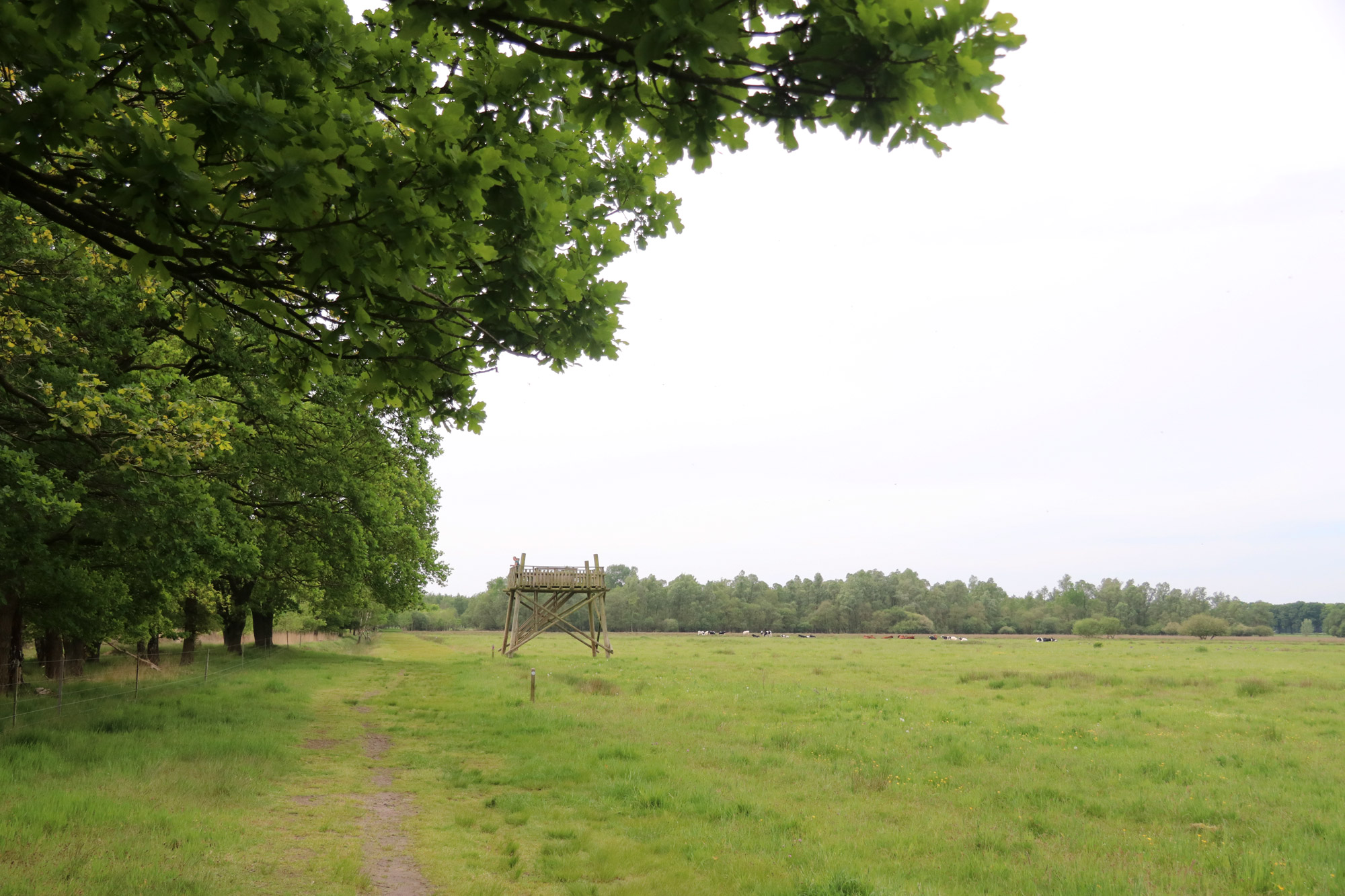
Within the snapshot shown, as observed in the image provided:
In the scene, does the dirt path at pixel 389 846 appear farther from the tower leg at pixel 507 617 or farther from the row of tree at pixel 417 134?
the tower leg at pixel 507 617

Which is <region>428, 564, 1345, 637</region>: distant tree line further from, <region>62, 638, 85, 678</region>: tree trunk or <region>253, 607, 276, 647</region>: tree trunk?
<region>62, 638, 85, 678</region>: tree trunk

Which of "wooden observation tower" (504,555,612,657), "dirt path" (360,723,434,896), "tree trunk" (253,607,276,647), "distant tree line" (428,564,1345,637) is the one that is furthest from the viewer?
"distant tree line" (428,564,1345,637)

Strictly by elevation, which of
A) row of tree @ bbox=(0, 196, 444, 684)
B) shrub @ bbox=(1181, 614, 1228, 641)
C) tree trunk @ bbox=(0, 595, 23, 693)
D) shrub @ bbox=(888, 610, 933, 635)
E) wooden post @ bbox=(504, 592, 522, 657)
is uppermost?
row of tree @ bbox=(0, 196, 444, 684)

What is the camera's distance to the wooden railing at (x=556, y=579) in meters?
34.2

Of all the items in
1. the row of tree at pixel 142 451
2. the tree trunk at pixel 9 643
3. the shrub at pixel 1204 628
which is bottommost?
the shrub at pixel 1204 628

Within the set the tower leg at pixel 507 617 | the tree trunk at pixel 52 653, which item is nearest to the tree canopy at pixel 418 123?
the tree trunk at pixel 52 653

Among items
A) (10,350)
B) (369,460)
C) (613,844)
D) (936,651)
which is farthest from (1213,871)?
(936,651)

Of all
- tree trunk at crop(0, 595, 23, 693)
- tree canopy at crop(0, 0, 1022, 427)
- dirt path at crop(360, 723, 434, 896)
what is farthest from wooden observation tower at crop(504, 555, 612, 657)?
tree canopy at crop(0, 0, 1022, 427)

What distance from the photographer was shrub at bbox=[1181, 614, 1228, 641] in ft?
330

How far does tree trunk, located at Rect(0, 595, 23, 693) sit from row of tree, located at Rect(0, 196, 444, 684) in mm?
64

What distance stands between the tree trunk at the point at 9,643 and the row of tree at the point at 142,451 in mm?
64

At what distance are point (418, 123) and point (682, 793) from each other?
31.3 ft

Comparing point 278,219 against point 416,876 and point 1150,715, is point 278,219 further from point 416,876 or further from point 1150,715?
point 1150,715

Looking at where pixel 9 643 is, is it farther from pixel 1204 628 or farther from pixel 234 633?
pixel 1204 628
